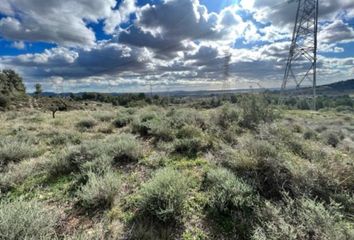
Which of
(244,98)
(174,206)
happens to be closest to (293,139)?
(174,206)

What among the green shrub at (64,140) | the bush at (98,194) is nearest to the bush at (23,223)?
the bush at (98,194)

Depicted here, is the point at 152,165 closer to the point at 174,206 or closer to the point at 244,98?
the point at 174,206

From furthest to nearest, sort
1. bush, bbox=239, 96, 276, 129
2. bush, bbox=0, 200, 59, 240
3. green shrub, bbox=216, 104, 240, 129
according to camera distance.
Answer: green shrub, bbox=216, 104, 240, 129 < bush, bbox=239, 96, 276, 129 < bush, bbox=0, 200, 59, 240

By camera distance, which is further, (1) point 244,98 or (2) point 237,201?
(1) point 244,98

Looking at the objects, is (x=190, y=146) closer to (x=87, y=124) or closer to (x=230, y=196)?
(x=230, y=196)

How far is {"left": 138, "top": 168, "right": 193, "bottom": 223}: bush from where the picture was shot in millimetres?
3459

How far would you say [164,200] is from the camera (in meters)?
3.58

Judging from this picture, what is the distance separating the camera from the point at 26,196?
4.24 m

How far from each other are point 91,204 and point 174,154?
3152 mm

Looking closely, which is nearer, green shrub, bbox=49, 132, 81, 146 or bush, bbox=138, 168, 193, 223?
bush, bbox=138, 168, 193, 223

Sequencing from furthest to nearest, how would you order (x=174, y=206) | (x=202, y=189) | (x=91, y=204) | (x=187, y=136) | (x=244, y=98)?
(x=244, y=98)
(x=187, y=136)
(x=202, y=189)
(x=91, y=204)
(x=174, y=206)

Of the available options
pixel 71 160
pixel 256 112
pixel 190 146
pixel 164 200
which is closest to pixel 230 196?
pixel 164 200

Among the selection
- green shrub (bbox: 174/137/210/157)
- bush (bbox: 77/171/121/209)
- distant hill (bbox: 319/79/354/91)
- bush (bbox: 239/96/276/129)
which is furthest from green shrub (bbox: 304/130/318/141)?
distant hill (bbox: 319/79/354/91)

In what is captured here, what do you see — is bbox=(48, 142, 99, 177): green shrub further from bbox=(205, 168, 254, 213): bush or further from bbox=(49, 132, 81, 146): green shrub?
bbox=(205, 168, 254, 213): bush
